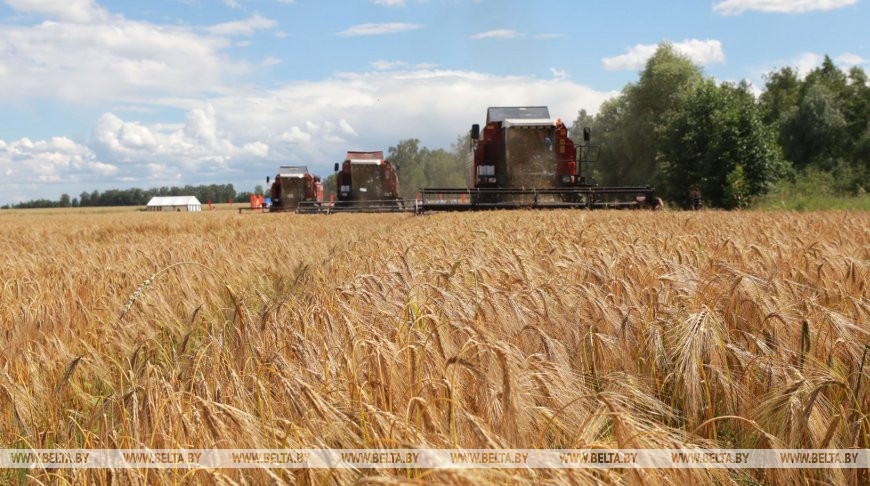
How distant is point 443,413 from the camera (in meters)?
1.63

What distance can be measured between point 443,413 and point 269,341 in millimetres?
1227

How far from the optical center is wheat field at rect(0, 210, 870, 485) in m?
1.53

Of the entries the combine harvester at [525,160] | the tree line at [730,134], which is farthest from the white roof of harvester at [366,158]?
the combine harvester at [525,160]

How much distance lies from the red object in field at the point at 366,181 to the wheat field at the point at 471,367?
30225mm

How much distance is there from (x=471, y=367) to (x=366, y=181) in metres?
34.1

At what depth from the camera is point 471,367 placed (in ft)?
5.08

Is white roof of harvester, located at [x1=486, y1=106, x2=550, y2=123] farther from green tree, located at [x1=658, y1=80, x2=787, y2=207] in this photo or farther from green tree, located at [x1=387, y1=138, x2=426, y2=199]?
green tree, located at [x1=387, y1=138, x2=426, y2=199]

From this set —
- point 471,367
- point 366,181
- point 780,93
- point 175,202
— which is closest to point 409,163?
point 175,202

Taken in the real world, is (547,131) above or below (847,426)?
above

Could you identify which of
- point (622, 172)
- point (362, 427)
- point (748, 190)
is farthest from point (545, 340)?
point (622, 172)

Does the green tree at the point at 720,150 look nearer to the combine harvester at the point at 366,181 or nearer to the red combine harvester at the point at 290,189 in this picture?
the combine harvester at the point at 366,181

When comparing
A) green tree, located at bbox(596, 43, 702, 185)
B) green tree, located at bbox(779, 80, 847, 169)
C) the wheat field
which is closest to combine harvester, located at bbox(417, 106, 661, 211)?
the wheat field

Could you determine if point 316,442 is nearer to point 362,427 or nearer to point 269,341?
point 362,427

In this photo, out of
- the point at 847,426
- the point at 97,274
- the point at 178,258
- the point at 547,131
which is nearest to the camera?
the point at 847,426
